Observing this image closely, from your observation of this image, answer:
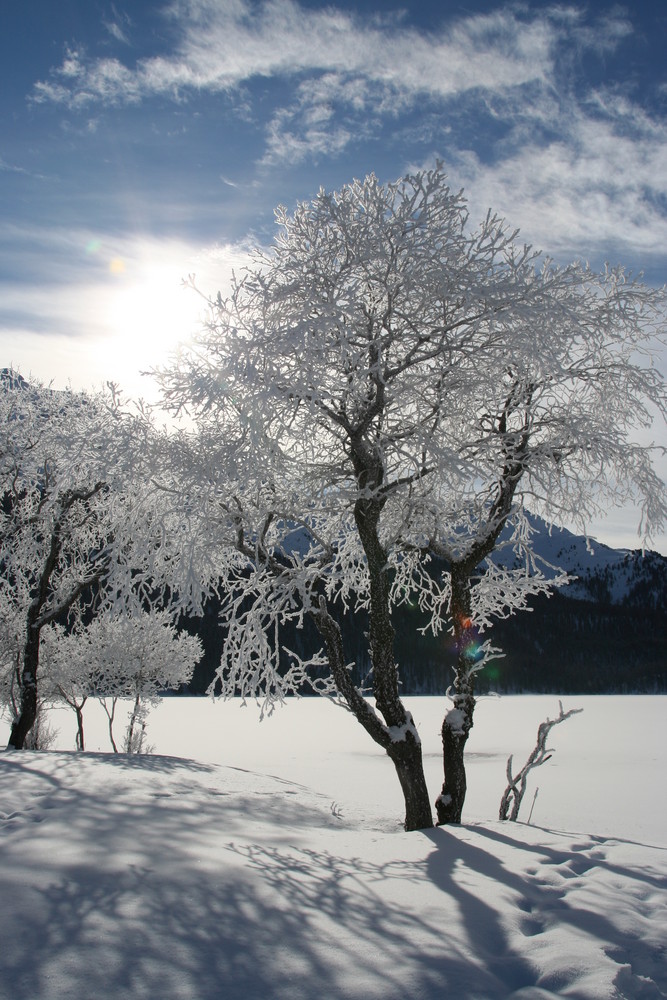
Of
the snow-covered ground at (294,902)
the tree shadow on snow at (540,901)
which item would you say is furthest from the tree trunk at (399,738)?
the tree shadow on snow at (540,901)

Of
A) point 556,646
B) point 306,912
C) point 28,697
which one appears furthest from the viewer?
point 556,646

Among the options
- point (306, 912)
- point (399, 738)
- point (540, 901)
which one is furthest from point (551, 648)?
point (306, 912)

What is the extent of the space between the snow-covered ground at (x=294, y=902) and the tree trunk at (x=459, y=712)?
88cm

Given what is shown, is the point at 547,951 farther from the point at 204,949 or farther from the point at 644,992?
the point at 204,949

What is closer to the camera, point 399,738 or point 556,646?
point 399,738

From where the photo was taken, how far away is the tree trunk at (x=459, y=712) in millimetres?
9211

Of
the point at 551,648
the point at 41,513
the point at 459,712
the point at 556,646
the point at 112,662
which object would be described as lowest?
the point at 112,662

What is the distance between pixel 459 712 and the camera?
9.49 meters

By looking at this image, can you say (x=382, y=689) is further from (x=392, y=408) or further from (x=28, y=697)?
(x=28, y=697)

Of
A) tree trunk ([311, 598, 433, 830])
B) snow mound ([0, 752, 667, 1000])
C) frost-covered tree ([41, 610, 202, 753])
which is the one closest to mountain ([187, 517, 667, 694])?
frost-covered tree ([41, 610, 202, 753])

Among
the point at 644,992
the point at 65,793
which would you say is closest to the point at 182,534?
the point at 65,793

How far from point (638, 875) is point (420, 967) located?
10.6 feet

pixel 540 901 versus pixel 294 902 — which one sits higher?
pixel 294 902

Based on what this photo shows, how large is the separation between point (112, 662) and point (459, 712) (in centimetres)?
1910
